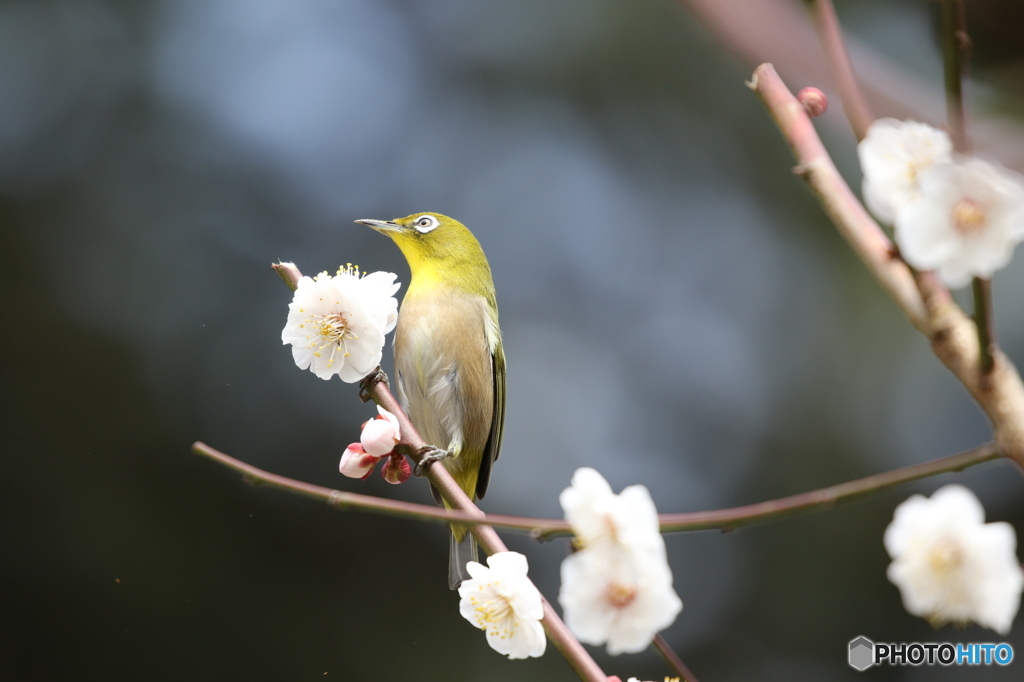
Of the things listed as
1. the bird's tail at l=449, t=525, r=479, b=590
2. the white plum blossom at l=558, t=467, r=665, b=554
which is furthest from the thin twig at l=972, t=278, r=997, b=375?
the bird's tail at l=449, t=525, r=479, b=590

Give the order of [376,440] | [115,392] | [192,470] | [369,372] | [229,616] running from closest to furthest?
[376,440] < [369,372] < [229,616] < [192,470] < [115,392]

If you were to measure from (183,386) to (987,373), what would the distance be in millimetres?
4439

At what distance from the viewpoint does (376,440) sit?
48.4 inches

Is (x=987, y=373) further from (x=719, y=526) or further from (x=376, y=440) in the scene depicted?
(x=376, y=440)

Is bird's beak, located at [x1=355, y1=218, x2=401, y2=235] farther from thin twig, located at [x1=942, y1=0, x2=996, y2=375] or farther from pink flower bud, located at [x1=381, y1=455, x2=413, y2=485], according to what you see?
thin twig, located at [x1=942, y1=0, x2=996, y2=375]

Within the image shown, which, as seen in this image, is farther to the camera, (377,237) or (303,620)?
(377,237)

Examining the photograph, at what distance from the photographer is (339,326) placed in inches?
51.6

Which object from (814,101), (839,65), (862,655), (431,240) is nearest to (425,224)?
(431,240)

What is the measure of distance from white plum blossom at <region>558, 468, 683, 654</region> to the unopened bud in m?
0.45

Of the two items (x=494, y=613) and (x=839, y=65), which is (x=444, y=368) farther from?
(x=839, y=65)

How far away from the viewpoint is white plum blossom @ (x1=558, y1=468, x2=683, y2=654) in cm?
74

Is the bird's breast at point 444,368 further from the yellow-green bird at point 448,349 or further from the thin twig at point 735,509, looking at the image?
the thin twig at point 735,509

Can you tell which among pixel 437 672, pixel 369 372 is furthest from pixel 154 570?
pixel 369 372

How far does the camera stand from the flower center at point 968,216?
63cm
